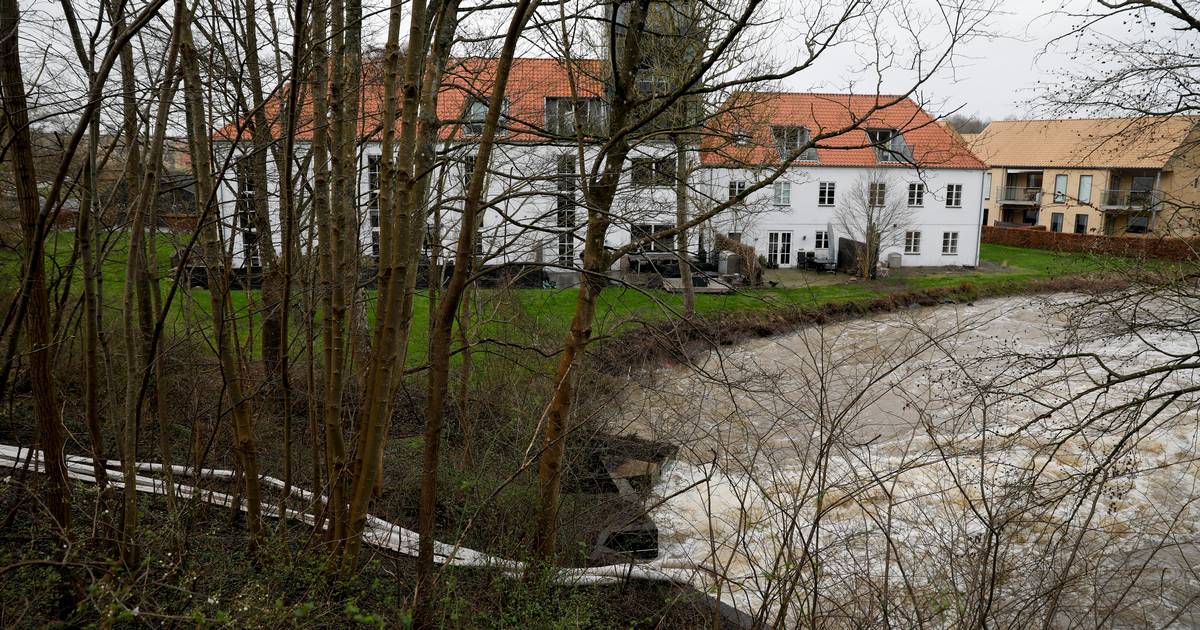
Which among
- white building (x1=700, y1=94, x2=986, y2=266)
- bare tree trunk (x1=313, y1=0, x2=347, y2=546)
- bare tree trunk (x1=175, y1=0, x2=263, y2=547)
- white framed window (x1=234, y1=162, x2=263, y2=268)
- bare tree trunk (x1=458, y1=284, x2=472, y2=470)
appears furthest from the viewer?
white building (x1=700, y1=94, x2=986, y2=266)

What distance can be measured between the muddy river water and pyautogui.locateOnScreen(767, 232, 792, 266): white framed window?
54.2 feet

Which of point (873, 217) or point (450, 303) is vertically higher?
point (873, 217)

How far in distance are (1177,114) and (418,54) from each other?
825cm

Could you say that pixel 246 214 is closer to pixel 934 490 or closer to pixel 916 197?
pixel 934 490

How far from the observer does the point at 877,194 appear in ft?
91.2

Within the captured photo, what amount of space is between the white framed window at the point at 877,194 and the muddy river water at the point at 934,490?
14.1 m

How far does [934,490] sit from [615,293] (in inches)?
281

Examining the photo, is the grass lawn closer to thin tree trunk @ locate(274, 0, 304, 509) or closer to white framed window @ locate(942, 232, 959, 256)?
thin tree trunk @ locate(274, 0, 304, 509)

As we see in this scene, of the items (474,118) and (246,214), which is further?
(474,118)

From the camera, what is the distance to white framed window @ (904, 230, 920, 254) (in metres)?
31.5

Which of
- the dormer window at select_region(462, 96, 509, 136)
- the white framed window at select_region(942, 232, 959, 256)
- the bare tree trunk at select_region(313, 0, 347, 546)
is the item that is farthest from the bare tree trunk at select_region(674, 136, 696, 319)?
the white framed window at select_region(942, 232, 959, 256)

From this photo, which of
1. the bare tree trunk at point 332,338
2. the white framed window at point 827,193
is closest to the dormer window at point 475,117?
the bare tree trunk at point 332,338

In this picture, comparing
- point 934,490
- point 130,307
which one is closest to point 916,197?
point 934,490

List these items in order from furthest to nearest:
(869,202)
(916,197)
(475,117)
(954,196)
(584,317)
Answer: (954,196) → (916,197) → (869,202) → (475,117) → (584,317)
